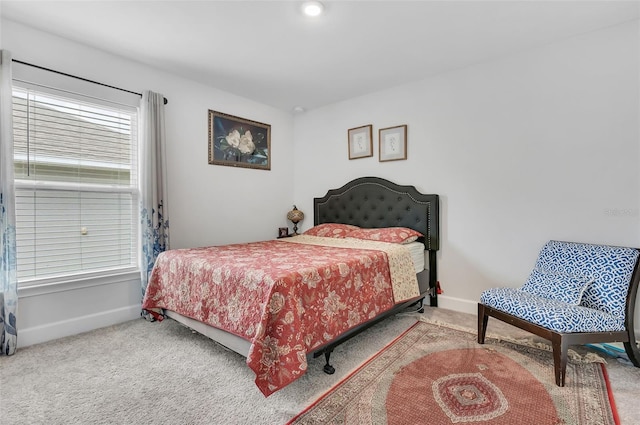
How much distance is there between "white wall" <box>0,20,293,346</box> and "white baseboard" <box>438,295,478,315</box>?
239 centimetres

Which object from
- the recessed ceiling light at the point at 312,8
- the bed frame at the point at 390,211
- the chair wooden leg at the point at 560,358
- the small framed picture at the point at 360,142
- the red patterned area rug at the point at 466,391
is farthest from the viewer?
the small framed picture at the point at 360,142

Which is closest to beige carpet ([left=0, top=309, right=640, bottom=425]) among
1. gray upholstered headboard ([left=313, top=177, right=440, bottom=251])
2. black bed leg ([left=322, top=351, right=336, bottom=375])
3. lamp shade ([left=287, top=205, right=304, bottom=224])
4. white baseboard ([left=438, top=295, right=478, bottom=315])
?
black bed leg ([left=322, top=351, right=336, bottom=375])

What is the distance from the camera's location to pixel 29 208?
241cm

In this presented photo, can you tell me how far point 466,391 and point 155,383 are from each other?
6.07 ft

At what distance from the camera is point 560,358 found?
176 centimetres

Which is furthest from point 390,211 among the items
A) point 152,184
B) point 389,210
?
point 152,184

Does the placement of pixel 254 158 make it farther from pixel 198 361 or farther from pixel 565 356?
pixel 565 356

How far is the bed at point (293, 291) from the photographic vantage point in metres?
1.59

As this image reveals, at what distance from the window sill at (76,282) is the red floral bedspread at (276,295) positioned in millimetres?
551

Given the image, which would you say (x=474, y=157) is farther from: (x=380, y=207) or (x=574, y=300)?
(x=574, y=300)

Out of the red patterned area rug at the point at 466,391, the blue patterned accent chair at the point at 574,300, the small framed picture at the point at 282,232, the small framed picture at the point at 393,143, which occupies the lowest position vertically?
the red patterned area rug at the point at 466,391

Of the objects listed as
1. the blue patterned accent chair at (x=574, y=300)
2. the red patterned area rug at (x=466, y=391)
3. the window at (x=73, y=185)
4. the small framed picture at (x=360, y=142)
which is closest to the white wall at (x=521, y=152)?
the small framed picture at (x=360, y=142)

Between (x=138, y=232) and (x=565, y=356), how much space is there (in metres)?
3.55

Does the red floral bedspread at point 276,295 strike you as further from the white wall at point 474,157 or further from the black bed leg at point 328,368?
the white wall at point 474,157
